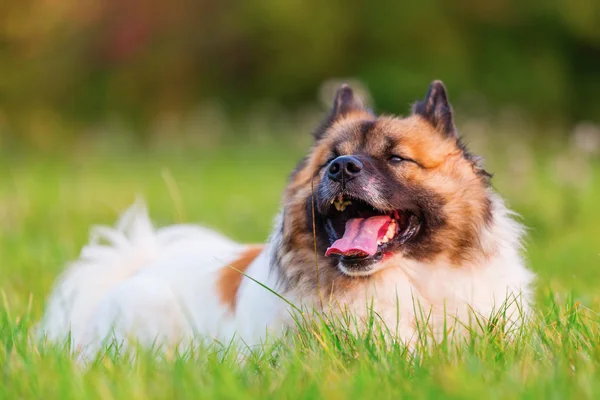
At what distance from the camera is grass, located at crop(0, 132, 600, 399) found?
2.45 m

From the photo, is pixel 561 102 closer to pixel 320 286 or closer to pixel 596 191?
pixel 596 191

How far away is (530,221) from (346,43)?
17374mm

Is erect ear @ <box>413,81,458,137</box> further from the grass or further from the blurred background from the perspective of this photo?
the blurred background

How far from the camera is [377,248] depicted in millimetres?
3582

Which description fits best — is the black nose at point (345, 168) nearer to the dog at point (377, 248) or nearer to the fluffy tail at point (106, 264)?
the dog at point (377, 248)

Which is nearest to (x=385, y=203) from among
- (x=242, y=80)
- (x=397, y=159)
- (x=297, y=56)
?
(x=397, y=159)

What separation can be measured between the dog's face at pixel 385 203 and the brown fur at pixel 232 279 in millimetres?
459

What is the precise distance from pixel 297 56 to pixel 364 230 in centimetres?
2120

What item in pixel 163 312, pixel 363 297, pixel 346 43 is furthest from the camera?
pixel 346 43

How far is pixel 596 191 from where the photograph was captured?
11.4 m

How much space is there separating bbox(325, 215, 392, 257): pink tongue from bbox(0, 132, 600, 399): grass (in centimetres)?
38

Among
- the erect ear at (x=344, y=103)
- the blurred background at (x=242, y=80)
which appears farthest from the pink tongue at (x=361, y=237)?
the blurred background at (x=242, y=80)

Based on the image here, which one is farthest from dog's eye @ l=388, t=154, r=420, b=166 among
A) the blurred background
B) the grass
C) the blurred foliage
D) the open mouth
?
the blurred foliage

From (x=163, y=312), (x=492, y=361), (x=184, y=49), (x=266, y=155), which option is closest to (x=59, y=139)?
(x=266, y=155)
